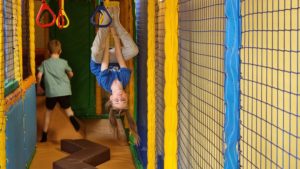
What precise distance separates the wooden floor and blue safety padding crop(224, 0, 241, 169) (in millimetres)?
4219

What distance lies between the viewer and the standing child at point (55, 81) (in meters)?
6.99

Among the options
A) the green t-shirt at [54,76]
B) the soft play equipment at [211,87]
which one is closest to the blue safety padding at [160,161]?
the soft play equipment at [211,87]

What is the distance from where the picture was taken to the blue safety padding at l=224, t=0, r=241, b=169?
1786 millimetres

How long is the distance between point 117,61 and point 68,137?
2.28 metres

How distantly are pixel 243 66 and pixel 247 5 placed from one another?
0.92 ft

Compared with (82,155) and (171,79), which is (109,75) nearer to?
(82,155)

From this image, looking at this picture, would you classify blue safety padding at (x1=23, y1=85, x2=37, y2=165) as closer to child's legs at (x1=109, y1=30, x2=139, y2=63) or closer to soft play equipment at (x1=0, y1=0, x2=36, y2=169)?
soft play equipment at (x1=0, y1=0, x2=36, y2=169)

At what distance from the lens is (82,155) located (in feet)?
19.1

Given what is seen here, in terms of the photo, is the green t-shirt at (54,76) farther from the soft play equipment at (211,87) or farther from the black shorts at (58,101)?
the soft play equipment at (211,87)

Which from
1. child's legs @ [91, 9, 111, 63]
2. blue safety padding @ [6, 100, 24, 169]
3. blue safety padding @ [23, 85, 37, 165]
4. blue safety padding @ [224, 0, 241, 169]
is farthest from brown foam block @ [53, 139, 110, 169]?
blue safety padding @ [224, 0, 241, 169]

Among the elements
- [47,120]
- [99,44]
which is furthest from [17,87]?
[47,120]

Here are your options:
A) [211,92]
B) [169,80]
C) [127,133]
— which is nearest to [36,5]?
[127,133]

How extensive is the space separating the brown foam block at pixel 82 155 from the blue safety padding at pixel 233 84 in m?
3.63

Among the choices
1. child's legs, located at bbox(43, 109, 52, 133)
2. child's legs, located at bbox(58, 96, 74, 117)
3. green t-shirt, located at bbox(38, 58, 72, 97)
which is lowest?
child's legs, located at bbox(43, 109, 52, 133)
